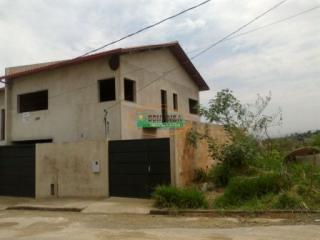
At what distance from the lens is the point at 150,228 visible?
936 centimetres

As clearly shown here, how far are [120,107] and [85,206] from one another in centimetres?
613

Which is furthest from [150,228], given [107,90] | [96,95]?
[107,90]

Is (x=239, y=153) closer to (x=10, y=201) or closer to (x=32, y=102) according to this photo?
(x=10, y=201)

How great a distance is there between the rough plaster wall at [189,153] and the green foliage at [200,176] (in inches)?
6.7

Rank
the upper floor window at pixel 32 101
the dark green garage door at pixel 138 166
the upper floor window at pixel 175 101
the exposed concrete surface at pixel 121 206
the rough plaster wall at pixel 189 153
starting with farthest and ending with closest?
the upper floor window at pixel 175 101
the upper floor window at pixel 32 101
the rough plaster wall at pixel 189 153
the dark green garage door at pixel 138 166
the exposed concrete surface at pixel 121 206

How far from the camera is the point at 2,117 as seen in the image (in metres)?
25.1

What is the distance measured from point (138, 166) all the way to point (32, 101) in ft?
39.7

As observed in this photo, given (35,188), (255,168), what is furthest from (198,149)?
(35,188)

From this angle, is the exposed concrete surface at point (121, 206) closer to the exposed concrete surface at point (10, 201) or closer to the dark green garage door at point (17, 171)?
the exposed concrete surface at point (10, 201)

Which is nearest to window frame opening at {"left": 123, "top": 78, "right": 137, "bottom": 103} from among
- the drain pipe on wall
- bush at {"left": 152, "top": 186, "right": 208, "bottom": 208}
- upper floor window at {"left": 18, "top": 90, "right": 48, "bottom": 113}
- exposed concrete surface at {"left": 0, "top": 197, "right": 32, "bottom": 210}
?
the drain pipe on wall

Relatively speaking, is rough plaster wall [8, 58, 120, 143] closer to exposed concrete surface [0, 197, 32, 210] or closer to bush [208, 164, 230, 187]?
exposed concrete surface [0, 197, 32, 210]

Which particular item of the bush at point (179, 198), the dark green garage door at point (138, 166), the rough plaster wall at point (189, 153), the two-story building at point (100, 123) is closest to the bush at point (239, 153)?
the rough plaster wall at point (189, 153)

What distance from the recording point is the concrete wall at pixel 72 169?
581 inches

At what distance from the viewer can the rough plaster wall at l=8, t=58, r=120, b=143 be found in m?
18.8
